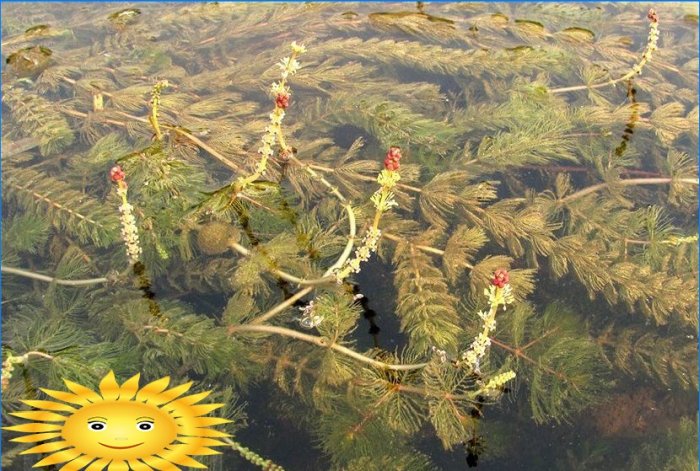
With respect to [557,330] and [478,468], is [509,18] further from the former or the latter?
[478,468]

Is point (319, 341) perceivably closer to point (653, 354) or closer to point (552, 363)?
point (552, 363)

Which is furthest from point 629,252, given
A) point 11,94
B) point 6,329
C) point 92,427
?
Answer: point 11,94

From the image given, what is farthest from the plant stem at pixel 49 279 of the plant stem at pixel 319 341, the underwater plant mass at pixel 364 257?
the plant stem at pixel 319 341

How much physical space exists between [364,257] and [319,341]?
1.13 feet

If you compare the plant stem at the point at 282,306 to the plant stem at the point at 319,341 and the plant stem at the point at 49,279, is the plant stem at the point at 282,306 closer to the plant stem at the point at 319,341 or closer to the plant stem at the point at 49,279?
the plant stem at the point at 319,341

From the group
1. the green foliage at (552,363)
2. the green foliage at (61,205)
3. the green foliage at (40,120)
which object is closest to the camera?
the green foliage at (552,363)

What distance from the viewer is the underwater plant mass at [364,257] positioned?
6.63 feet

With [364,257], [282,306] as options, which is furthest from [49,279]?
[364,257]

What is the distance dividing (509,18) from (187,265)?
10.8 ft

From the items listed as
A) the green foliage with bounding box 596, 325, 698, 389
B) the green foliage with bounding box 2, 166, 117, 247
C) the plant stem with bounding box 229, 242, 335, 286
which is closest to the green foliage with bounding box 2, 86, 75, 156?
the green foliage with bounding box 2, 166, 117, 247

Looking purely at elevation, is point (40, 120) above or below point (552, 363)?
above

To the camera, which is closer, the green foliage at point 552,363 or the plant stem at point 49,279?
the green foliage at point 552,363

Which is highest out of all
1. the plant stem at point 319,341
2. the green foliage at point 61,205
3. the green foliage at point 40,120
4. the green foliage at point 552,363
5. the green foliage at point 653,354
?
the green foliage at point 40,120

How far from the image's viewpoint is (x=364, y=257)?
2115 millimetres
